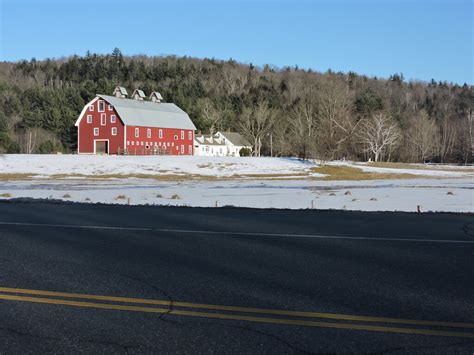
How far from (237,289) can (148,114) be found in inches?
2841

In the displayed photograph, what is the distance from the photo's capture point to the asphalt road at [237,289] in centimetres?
479

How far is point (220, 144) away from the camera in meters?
110

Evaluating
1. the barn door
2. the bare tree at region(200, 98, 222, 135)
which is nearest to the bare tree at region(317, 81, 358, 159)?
the barn door

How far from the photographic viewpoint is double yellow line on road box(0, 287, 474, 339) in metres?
5.07

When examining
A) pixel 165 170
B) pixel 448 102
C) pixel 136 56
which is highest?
pixel 136 56

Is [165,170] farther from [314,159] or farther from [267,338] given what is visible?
[267,338]

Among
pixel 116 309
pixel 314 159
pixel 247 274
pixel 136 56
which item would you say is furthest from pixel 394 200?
pixel 136 56

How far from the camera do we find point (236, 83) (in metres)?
166

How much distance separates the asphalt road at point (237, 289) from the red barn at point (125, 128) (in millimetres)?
61344

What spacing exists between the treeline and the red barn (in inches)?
282

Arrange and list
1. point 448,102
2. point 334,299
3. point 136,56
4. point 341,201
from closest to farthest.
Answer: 1. point 334,299
2. point 341,201
3. point 448,102
4. point 136,56

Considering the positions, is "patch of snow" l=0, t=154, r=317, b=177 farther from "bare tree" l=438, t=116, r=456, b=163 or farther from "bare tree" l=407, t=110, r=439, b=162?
"bare tree" l=438, t=116, r=456, b=163

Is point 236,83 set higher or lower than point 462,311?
higher

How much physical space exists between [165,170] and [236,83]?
384ft
